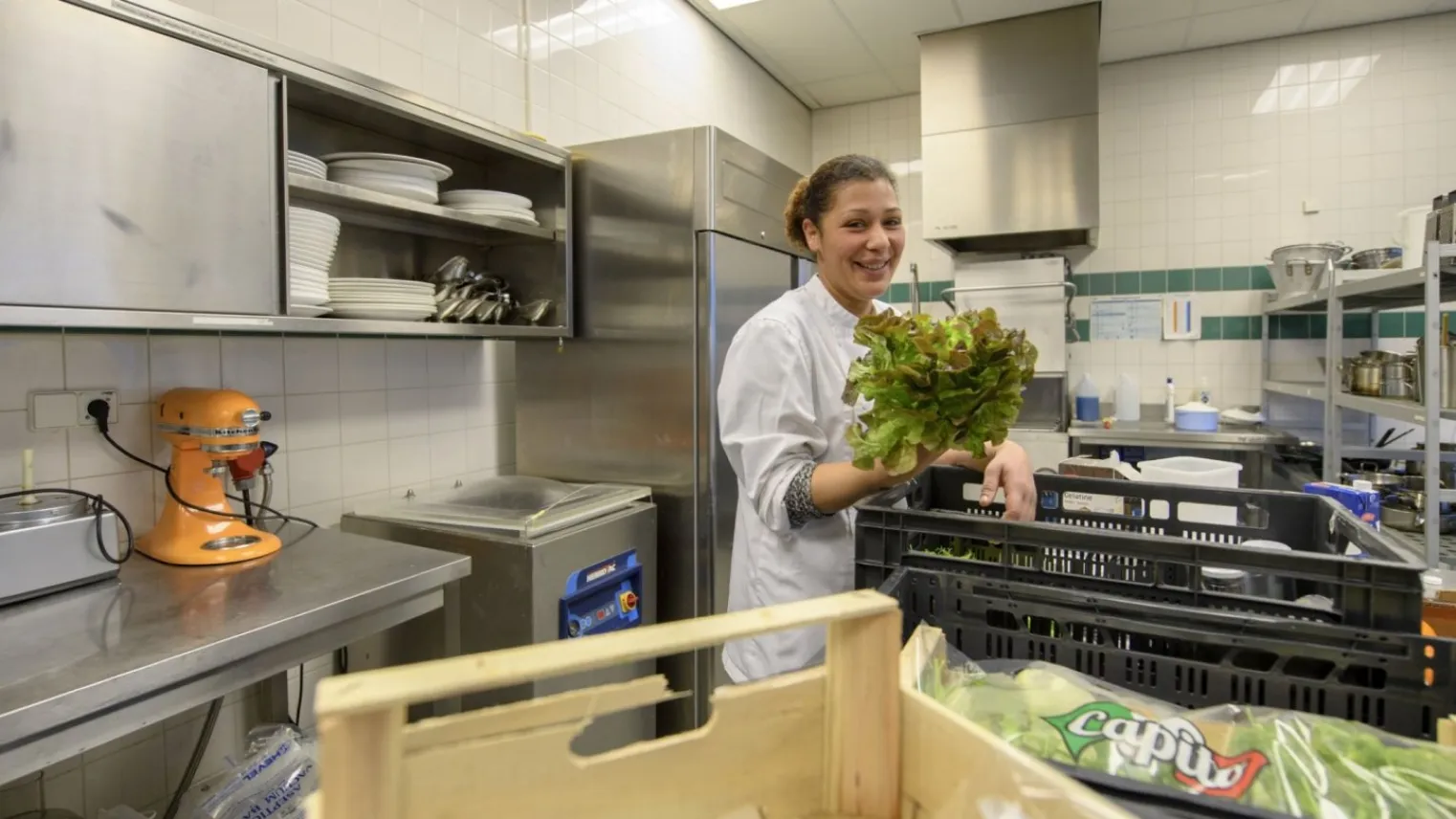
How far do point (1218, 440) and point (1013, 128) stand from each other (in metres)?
1.79

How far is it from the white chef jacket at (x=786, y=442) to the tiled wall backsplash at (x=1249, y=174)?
10.6ft

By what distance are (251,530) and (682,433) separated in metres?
1.12

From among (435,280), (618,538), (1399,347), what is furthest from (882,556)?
(1399,347)

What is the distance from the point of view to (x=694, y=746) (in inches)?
18.0

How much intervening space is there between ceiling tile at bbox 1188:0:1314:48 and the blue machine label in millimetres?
3659

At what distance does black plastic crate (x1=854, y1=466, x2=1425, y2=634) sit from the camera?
0.74m

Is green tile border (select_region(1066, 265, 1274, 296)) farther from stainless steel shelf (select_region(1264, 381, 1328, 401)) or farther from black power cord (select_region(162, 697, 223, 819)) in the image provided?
black power cord (select_region(162, 697, 223, 819))

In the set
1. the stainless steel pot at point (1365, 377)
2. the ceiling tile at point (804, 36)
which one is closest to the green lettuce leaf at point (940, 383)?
the stainless steel pot at point (1365, 377)

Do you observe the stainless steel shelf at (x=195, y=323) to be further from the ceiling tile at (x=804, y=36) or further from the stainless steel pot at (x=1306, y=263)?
the stainless steel pot at (x=1306, y=263)

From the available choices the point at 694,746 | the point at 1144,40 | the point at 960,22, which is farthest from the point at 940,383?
the point at 1144,40

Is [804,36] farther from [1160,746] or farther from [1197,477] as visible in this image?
[1160,746]

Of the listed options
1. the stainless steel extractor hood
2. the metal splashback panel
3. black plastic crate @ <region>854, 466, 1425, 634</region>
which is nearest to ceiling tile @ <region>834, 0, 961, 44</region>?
the stainless steel extractor hood

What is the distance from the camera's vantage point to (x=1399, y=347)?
3.76m

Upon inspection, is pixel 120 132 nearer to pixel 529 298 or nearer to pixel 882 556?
pixel 529 298
